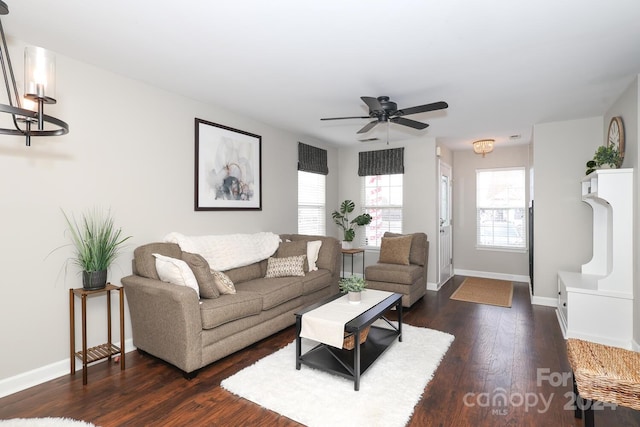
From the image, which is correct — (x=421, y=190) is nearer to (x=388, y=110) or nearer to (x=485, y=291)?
(x=485, y=291)

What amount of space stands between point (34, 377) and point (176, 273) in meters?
1.27

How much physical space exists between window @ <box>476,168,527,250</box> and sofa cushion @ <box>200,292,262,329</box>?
5212 mm

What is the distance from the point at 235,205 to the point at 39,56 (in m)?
2.86

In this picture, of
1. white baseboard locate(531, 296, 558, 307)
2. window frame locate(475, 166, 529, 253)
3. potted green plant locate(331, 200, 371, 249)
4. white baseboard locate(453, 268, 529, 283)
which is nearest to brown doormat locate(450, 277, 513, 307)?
white baseboard locate(453, 268, 529, 283)

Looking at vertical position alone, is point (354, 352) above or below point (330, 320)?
below

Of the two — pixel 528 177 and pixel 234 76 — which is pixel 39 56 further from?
pixel 528 177

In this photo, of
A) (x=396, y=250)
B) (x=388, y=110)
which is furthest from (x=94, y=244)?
(x=396, y=250)

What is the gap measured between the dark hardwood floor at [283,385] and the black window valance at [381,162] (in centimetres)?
330

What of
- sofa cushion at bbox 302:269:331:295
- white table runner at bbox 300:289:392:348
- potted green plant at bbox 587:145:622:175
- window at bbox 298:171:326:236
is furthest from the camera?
window at bbox 298:171:326:236

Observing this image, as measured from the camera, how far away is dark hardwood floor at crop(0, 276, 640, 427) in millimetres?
2172

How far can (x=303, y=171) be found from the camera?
563 centimetres

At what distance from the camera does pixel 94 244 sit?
8.97 ft

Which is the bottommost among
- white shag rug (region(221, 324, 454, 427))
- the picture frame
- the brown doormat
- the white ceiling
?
white shag rug (region(221, 324, 454, 427))

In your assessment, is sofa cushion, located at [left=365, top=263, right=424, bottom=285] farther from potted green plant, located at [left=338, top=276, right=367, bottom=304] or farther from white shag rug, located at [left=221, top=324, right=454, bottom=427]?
potted green plant, located at [left=338, top=276, right=367, bottom=304]
